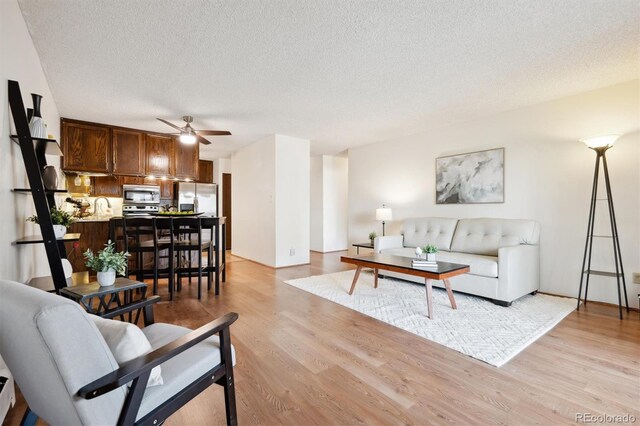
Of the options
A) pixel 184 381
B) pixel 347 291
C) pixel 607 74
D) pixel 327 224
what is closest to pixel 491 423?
pixel 184 381

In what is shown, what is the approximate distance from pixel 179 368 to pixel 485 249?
12.3ft

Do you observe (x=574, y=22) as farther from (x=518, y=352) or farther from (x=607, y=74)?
(x=518, y=352)

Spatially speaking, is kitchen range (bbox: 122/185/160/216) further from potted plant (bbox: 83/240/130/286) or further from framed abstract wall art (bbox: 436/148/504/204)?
framed abstract wall art (bbox: 436/148/504/204)

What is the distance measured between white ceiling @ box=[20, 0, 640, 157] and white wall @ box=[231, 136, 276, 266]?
5.06ft

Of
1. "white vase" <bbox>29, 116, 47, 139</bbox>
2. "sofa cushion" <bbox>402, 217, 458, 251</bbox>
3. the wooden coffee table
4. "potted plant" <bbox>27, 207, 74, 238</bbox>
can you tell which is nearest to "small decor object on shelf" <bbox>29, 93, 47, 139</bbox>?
"white vase" <bbox>29, 116, 47, 139</bbox>

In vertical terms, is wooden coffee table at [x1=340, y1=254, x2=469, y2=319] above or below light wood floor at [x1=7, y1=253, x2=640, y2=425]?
above

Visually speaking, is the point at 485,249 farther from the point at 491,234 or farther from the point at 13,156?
the point at 13,156

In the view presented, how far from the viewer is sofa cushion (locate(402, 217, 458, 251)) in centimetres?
425

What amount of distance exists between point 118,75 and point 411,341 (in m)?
3.69

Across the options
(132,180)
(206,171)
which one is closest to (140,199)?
(132,180)

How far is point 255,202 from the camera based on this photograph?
5871mm

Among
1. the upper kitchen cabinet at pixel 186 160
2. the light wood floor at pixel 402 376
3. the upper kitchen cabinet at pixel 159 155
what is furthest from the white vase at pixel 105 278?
the upper kitchen cabinet at pixel 186 160

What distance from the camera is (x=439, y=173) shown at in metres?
4.73

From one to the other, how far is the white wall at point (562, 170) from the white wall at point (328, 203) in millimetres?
3016
